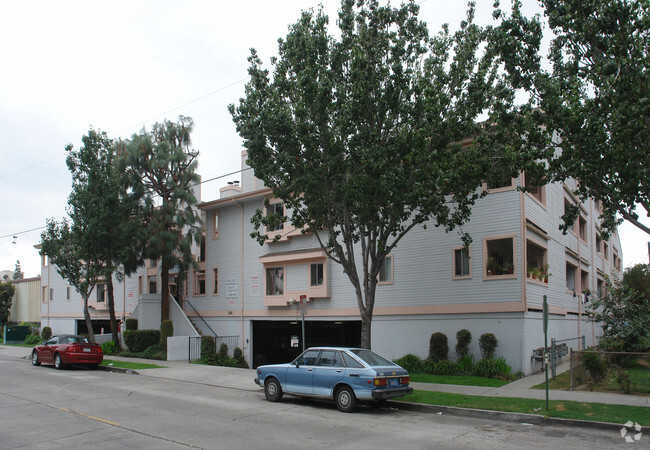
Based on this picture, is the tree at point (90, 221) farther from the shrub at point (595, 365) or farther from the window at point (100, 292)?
the shrub at point (595, 365)

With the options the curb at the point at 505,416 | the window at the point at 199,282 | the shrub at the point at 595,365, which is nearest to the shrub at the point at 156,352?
the window at the point at 199,282

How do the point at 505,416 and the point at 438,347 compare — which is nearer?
the point at 505,416

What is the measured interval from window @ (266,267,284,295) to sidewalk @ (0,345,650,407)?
540cm

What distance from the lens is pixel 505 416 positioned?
40.3 feet

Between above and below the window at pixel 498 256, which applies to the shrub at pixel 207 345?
below

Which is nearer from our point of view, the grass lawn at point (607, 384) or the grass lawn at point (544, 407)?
the grass lawn at point (544, 407)

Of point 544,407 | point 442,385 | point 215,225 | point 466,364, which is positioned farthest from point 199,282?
point 544,407

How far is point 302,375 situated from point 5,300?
47.6 m

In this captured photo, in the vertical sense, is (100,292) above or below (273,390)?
above

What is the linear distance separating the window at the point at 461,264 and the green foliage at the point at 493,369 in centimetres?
324

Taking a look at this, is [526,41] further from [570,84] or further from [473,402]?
[473,402]

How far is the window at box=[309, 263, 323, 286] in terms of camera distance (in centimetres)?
2609

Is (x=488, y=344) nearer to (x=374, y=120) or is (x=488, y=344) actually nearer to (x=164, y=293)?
(x=374, y=120)

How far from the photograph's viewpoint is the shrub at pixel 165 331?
97.0ft
